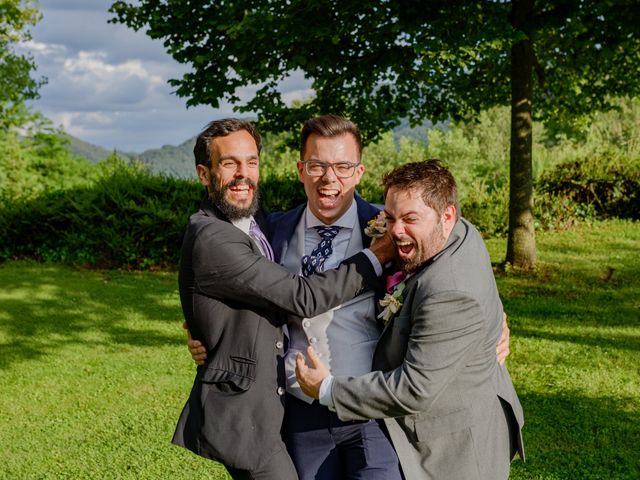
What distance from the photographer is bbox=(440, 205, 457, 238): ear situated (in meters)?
2.52

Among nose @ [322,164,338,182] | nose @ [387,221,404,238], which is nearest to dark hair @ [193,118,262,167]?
nose @ [322,164,338,182]

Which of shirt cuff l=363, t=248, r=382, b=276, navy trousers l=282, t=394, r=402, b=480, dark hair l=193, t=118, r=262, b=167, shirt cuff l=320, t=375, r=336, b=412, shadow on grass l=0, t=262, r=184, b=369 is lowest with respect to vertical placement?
shadow on grass l=0, t=262, r=184, b=369

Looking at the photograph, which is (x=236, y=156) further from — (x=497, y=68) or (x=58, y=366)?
(x=497, y=68)

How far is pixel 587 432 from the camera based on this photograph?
586 centimetres

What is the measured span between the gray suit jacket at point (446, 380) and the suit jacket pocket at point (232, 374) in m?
0.42

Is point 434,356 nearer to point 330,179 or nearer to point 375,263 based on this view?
point 375,263

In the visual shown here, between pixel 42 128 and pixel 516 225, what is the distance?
19009mm

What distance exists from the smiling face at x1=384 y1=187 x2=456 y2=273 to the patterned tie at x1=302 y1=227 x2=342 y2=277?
570mm

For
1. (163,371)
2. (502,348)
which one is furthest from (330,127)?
(163,371)

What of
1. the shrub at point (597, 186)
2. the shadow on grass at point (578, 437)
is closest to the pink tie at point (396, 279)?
the shadow on grass at point (578, 437)

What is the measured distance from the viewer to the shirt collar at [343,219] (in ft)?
10.2

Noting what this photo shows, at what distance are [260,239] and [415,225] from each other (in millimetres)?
909

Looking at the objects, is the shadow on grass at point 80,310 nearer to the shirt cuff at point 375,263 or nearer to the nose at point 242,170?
the nose at point 242,170

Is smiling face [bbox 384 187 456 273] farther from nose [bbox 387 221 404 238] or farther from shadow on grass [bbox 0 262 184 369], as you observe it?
shadow on grass [bbox 0 262 184 369]
